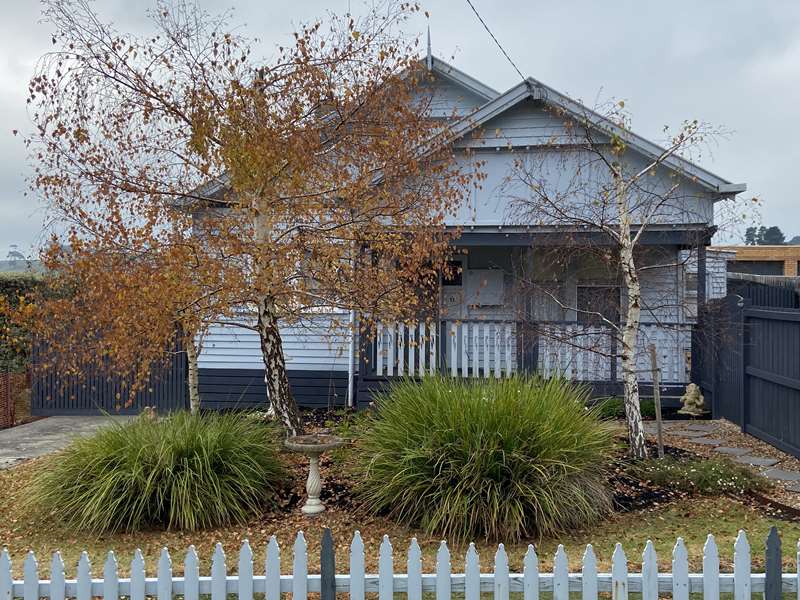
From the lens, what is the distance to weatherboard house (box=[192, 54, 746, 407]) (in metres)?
10.6

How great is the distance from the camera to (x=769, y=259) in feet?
93.4

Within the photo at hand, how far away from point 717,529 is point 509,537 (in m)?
1.74

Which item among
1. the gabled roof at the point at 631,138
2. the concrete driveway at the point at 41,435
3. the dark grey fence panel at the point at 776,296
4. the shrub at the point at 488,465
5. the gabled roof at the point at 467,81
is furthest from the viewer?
the gabled roof at the point at 467,81

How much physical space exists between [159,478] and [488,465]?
283 cm

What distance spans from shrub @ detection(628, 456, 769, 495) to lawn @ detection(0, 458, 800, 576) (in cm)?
18

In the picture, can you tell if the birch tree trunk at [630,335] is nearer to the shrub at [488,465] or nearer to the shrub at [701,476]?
the shrub at [701,476]

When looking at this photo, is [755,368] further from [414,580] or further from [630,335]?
[414,580]

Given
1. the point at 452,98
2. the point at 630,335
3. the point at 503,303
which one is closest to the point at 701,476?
the point at 630,335

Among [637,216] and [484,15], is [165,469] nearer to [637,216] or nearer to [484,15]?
[484,15]

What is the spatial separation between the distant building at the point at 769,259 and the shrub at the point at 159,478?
2646 cm

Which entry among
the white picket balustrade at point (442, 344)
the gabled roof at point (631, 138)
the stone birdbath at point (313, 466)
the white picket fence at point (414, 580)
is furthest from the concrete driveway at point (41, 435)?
the gabled roof at point (631, 138)

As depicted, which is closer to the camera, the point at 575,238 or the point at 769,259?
the point at 575,238

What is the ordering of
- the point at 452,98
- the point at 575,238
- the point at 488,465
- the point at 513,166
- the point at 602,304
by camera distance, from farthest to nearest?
the point at 452,98
the point at 513,166
the point at 602,304
the point at 575,238
the point at 488,465

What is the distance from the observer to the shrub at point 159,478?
5.61 m
